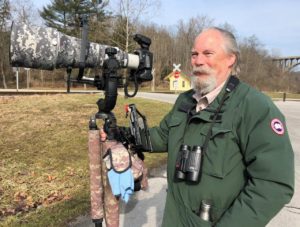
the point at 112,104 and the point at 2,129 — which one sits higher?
the point at 112,104

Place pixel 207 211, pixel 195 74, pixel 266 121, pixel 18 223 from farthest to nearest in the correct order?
pixel 18 223
pixel 195 74
pixel 207 211
pixel 266 121

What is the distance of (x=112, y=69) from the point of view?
2.74m

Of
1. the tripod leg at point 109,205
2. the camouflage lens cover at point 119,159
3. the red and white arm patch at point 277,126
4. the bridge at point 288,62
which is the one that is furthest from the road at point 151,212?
the bridge at point 288,62

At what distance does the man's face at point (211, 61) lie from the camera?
2.34 metres

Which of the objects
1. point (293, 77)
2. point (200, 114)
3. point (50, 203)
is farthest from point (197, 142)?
point (293, 77)

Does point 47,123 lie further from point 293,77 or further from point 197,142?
point 293,77

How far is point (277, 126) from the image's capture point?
2.01 m

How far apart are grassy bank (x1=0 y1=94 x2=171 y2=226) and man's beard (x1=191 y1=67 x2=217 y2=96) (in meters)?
2.67

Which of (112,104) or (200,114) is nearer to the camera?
(200,114)

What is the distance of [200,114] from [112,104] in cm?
83

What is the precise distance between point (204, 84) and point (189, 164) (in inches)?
21.0

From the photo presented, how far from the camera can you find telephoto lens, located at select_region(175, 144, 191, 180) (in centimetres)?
223

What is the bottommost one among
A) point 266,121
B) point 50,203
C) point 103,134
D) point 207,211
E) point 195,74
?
point 50,203

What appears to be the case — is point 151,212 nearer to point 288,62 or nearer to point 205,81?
point 205,81
